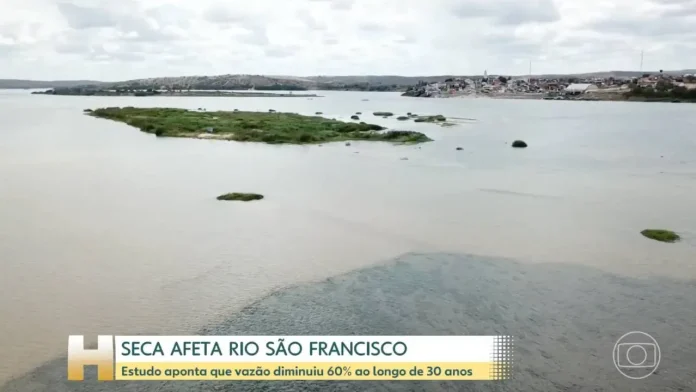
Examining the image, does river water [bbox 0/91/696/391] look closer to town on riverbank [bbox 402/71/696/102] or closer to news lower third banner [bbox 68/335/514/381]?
news lower third banner [bbox 68/335/514/381]

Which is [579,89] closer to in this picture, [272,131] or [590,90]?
[590,90]

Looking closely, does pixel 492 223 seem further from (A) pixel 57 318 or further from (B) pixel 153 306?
(A) pixel 57 318

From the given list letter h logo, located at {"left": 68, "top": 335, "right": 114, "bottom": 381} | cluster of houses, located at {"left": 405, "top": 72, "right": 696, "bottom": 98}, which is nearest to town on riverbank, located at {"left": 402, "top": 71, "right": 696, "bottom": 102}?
cluster of houses, located at {"left": 405, "top": 72, "right": 696, "bottom": 98}

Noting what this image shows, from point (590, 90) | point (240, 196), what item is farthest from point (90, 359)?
point (590, 90)

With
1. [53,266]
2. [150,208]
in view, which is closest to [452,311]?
[53,266]

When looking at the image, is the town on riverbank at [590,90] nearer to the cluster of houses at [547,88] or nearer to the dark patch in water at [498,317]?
the cluster of houses at [547,88]

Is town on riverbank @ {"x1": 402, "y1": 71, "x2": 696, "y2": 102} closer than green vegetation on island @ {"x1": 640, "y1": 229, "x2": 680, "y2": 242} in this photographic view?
No
